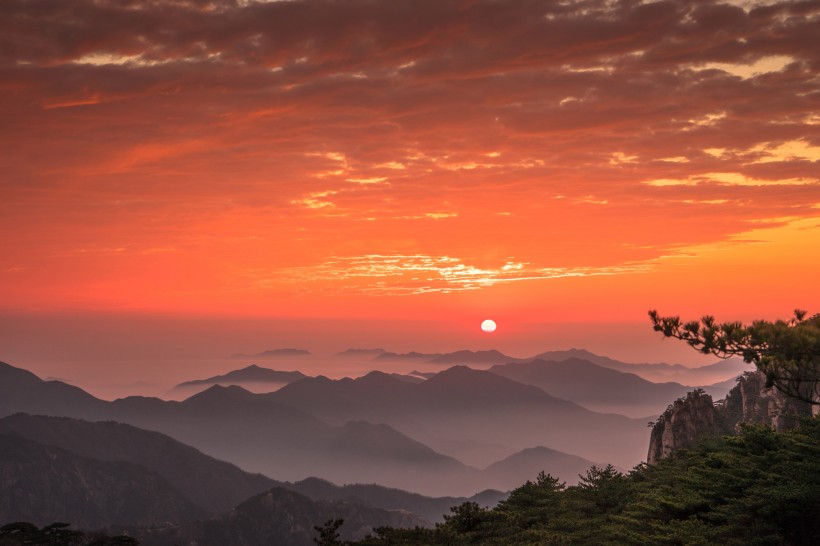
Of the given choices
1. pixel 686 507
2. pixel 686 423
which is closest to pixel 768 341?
pixel 686 507

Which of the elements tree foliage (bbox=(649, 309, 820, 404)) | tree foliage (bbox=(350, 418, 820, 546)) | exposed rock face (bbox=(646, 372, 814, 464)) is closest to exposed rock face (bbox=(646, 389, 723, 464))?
exposed rock face (bbox=(646, 372, 814, 464))

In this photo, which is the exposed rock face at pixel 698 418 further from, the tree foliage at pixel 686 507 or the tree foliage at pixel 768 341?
the tree foliage at pixel 768 341

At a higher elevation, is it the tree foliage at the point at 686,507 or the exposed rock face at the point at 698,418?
the exposed rock face at the point at 698,418

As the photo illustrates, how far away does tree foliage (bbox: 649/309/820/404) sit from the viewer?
30.6m

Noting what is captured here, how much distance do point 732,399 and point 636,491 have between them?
77.1m

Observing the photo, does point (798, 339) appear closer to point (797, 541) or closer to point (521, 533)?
point (797, 541)

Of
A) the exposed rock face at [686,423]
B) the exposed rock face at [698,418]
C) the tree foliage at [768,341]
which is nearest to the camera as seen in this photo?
the tree foliage at [768,341]

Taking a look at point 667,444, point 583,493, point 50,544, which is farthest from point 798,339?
point 667,444

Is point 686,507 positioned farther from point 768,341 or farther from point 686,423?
point 686,423

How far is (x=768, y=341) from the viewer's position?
3119cm

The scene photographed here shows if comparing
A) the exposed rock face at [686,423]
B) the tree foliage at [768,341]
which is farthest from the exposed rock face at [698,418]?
the tree foliage at [768,341]

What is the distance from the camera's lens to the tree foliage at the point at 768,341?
101 ft

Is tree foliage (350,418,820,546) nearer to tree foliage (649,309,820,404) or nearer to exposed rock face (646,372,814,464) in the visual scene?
tree foliage (649,309,820,404)

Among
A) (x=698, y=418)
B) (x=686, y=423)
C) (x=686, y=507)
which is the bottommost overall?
(x=686, y=507)
